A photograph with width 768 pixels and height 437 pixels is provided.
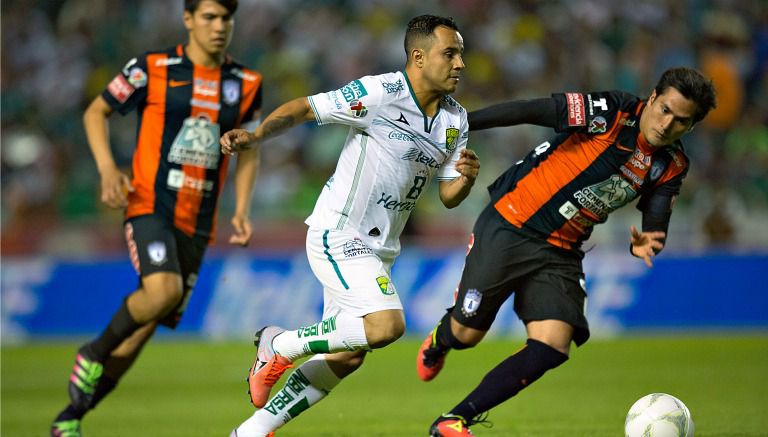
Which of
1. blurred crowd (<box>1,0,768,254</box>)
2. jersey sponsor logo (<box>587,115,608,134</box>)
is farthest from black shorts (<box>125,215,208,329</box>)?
blurred crowd (<box>1,0,768,254</box>)

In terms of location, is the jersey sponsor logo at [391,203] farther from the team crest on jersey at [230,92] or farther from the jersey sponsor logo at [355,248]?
the team crest on jersey at [230,92]

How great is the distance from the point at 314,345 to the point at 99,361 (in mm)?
1853

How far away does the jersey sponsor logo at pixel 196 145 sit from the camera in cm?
741

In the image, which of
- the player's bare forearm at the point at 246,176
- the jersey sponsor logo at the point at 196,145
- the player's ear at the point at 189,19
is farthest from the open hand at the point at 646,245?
the player's ear at the point at 189,19

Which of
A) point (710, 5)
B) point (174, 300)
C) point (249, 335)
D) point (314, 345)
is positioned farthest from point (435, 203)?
point (314, 345)

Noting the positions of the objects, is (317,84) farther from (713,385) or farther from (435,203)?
(713,385)

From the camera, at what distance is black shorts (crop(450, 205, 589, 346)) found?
6418 millimetres

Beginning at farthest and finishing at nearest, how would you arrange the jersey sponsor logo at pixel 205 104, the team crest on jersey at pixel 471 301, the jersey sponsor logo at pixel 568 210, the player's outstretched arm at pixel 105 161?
1. the jersey sponsor logo at pixel 205 104
2. the player's outstretched arm at pixel 105 161
3. the team crest on jersey at pixel 471 301
4. the jersey sponsor logo at pixel 568 210

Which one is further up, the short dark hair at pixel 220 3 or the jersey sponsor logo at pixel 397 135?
the short dark hair at pixel 220 3

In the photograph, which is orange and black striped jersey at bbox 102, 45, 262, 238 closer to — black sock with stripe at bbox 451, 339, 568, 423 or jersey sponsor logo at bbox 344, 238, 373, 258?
jersey sponsor logo at bbox 344, 238, 373, 258

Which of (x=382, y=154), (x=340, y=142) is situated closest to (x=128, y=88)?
(x=382, y=154)

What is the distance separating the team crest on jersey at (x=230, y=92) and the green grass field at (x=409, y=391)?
7.53 ft

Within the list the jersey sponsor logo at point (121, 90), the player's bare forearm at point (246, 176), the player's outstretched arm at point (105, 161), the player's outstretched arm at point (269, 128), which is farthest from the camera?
the player's bare forearm at point (246, 176)

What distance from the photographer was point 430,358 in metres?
7.39
